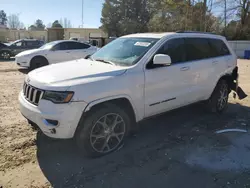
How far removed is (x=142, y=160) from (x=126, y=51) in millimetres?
1888

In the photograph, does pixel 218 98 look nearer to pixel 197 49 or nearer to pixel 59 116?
pixel 197 49

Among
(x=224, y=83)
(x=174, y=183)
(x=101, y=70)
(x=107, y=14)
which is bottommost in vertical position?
(x=174, y=183)

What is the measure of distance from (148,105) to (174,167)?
3.47 feet

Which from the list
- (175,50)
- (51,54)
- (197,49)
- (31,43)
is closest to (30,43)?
(31,43)

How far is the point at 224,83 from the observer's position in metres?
5.75

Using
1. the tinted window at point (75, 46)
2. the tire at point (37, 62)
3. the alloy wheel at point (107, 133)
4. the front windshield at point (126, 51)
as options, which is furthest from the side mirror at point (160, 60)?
the tinted window at point (75, 46)

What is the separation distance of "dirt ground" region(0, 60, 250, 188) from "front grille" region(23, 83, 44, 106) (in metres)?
0.85

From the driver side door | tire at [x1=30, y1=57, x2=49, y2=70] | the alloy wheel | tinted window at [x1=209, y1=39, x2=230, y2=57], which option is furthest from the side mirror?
tire at [x1=30, y1=57, x2=49, y2=70]

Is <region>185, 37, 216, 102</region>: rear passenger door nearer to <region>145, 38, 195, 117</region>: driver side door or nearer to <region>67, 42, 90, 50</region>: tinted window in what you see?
<region>145, 38, 195, 117</region>: driver side door

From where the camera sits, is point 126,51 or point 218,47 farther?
point 218,47

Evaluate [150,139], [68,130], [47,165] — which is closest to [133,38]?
[150,139]

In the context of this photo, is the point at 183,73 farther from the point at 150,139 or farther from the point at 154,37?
the point at 150,139

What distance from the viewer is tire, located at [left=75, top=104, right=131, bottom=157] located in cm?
336

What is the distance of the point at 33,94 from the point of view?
134 inches
